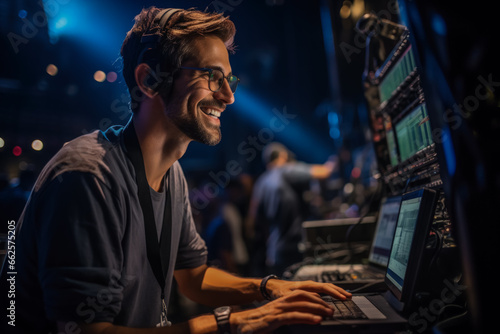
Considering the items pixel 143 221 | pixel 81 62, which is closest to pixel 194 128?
pixel 143 221

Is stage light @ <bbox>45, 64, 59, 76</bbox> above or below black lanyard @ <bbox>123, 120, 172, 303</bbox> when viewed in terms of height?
above

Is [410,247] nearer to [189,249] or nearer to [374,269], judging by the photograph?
[374,269]

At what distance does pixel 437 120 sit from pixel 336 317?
69 centimetres

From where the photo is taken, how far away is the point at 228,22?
1.73 m

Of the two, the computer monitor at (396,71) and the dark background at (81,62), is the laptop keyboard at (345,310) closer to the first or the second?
the computer monitor at (396,71)

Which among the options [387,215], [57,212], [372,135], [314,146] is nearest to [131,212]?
[57,212]

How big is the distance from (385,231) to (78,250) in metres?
1.69

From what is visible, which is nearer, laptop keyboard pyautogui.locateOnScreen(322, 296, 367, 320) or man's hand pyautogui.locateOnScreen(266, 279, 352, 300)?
laptop keyboard pyautogui.locateOnScreen(322, 296, 367, 320)

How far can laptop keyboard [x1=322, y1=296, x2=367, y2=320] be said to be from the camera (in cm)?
106

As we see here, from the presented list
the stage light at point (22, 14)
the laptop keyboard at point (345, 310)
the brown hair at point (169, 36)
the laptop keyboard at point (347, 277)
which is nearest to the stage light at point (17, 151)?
the stage light at point (22, 14)

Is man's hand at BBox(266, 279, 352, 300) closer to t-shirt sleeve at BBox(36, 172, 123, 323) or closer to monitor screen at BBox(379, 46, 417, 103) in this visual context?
t-shirt sleeve at BBox(36, 172, 123, 323)

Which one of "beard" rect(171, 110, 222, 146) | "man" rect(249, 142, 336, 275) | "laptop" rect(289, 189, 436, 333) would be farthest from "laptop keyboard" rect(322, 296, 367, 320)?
"man" rect(249, 142, 336, 275)

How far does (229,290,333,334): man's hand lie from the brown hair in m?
1.07

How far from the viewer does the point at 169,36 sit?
5.29 ft
